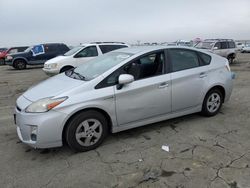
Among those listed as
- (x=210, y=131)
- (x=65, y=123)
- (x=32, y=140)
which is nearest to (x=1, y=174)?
(x=32, y=140)

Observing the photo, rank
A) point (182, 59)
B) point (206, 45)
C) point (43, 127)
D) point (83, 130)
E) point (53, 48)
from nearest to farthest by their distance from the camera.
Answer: point (43, 127), point (83, 130), point (182, 59), point (206, 45), point (53, 48)

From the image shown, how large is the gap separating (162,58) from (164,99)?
764 millimetres

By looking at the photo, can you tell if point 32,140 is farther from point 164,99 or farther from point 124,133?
point 164,99

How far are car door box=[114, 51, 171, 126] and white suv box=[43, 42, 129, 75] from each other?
675 cm

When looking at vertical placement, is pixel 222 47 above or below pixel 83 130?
above

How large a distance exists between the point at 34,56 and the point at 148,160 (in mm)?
15477

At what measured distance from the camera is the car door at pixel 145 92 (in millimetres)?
3717

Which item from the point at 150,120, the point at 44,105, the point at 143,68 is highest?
the point at 143,68

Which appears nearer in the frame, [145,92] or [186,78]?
[145,92]

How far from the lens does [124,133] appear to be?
4.21 metres

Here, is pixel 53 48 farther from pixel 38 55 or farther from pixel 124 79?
pixel 124 79

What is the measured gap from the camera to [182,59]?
14.6 ft

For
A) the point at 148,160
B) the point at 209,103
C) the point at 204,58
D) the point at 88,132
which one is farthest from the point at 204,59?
the point at 88,132

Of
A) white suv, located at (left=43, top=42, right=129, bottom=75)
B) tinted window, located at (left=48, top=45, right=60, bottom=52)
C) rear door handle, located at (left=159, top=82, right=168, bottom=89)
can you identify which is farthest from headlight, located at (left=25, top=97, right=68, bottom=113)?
tinted window, located at (left=48, top=45, right=60, bottom=52)
